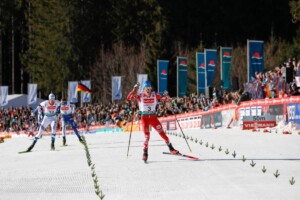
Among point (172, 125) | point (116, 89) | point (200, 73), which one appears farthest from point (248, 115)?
point (116, 89)

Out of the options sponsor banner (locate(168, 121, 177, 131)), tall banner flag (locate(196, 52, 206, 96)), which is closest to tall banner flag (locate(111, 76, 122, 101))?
tall banner flag (locate(196, 52, 206, 96))

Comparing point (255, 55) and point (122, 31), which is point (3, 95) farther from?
point (255, 55)

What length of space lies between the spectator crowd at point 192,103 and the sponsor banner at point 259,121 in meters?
1.10

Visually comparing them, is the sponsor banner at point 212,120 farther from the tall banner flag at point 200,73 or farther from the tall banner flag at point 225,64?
the tall banner flag at point 200,73

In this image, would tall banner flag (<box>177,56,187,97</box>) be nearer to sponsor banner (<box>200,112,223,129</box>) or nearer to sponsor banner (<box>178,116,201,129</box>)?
sponsor banner (<box>178,116,201,129</box>)

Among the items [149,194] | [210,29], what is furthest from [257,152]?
[210,29]

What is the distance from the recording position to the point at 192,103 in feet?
146

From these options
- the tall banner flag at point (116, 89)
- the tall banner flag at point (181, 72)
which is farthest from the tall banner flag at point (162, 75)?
the tall banner flag at point (116, 89)

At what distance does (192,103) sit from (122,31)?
4194 centimetres

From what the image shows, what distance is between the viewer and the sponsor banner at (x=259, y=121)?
31106mm

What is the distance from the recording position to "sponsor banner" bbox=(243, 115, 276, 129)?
31.1 meters

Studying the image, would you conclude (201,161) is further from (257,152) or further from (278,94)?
(278,94)

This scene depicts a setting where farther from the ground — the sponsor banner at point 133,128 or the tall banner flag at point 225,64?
the tall banner flag at point 225,64

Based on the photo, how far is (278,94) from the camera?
104ft
